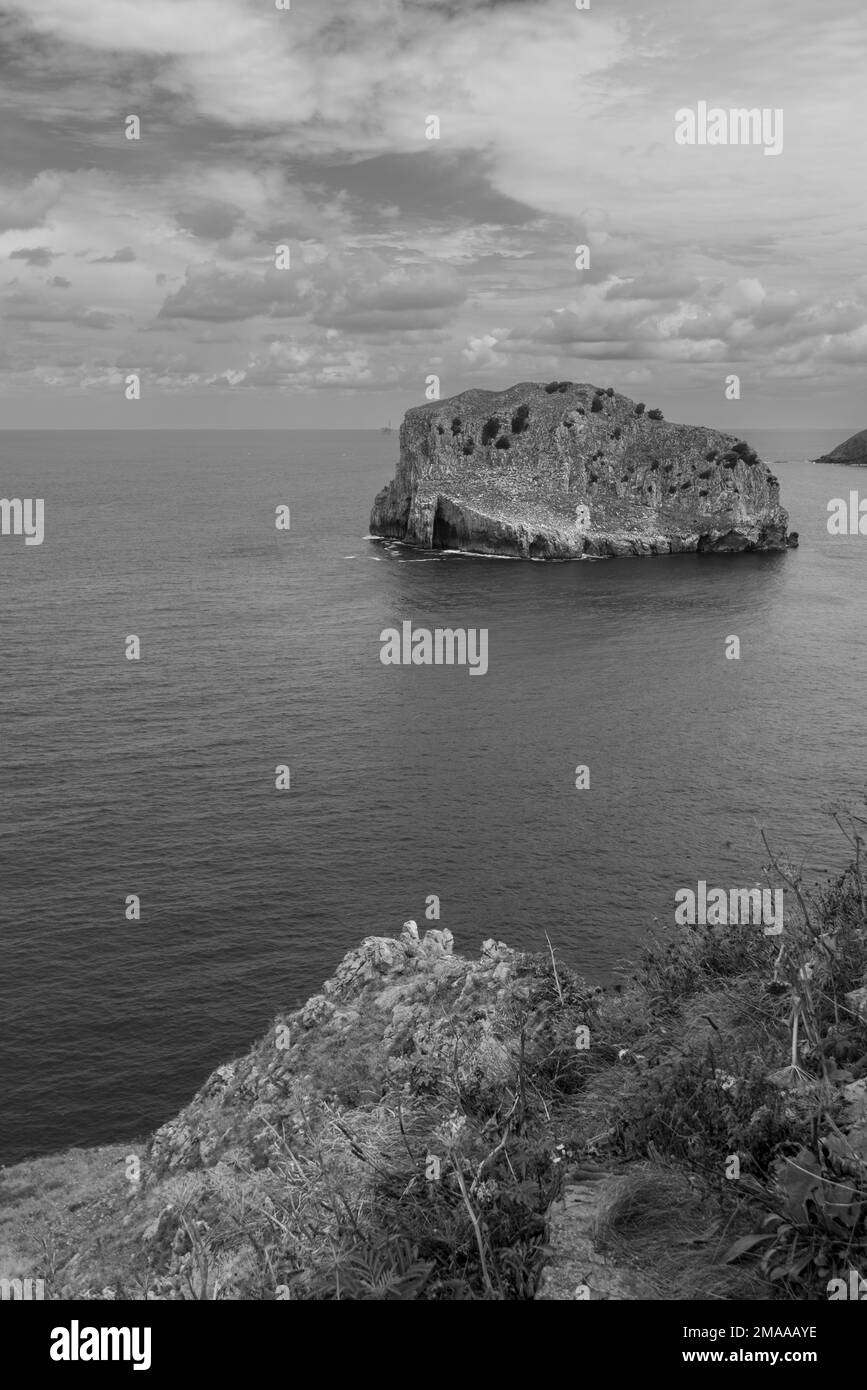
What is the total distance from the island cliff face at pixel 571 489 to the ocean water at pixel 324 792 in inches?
1764

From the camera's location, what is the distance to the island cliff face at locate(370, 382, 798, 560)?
178 meters

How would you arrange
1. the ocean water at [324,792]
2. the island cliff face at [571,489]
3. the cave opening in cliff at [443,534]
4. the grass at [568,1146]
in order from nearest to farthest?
1. the grass at [568,1146]
2. the ocean water at [324,792]
3. the island cliff face at [571,489]
4. the cave opening in cliff at [443,534]

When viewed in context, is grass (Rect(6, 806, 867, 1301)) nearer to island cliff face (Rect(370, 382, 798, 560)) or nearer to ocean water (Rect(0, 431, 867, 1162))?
ocean water (Rect(0, 431, 867, 1162))

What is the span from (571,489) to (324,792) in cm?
12962

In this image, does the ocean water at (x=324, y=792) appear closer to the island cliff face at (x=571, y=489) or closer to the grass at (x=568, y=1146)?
the grass at (x=568, y=1146)

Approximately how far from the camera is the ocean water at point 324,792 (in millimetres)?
49312

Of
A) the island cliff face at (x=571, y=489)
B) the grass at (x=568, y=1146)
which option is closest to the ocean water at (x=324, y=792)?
the grass at (x=568, y=1146)

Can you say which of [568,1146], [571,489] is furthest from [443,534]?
[568,1146]

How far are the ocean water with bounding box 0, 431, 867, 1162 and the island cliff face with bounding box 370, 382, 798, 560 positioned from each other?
44802 mm

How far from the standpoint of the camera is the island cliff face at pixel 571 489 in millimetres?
177500

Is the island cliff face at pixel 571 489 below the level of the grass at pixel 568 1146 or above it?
above

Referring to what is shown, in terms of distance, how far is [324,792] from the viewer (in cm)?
7200

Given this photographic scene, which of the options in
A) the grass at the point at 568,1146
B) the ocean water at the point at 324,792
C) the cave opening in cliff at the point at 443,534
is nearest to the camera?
the grass at the point at 568,1146

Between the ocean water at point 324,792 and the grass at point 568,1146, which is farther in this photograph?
the ocean water at point 324,792
